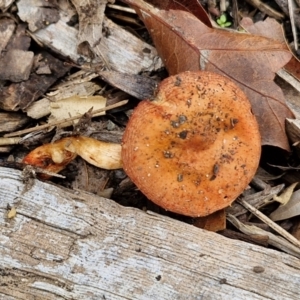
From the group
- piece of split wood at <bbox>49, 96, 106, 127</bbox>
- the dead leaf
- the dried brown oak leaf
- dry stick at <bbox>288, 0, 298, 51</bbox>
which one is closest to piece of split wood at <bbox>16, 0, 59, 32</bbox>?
piece of split wood at <bbox>49, 96, 106, 127</bbox>

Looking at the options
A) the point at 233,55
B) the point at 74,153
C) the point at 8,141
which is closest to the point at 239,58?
the point at 233,55

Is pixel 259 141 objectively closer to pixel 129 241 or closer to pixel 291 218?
pixel 291 218

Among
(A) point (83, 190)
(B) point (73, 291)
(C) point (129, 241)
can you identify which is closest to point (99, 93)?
(A) point (83, 190)

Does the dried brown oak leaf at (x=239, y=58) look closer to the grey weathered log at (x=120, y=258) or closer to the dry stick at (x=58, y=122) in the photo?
the dry stick at (x=58, y=122)

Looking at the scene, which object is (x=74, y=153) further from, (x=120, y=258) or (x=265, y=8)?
(x=265, y=8)

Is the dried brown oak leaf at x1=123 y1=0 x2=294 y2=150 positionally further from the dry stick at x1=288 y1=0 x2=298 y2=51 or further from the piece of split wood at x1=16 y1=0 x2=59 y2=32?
the piece of split wood at x1=16 y1=0 x2=59 y2=32

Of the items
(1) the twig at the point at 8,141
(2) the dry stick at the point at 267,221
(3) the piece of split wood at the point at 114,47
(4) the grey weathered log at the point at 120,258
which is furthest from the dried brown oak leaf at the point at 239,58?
(1) the twig at the point at 8,141
